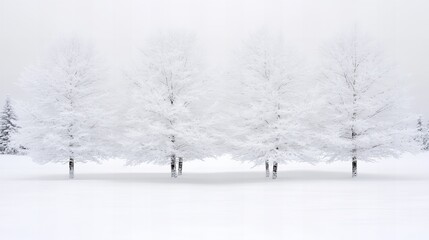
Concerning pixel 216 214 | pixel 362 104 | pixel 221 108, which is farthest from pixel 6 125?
pixel 216 214

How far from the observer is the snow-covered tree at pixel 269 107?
27.1m

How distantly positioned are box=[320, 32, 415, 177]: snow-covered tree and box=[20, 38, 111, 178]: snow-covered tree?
1537cm

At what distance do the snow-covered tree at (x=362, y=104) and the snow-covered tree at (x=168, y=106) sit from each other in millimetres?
8470

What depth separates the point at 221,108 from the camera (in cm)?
3025

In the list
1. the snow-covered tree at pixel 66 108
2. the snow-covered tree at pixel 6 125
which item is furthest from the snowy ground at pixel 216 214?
the snow-covered tree at pixel 6 125

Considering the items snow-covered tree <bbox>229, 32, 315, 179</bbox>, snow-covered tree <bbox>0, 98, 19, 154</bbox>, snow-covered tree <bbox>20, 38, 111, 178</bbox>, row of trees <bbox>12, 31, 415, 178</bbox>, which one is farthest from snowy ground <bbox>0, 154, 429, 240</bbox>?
snow-covered tree <bbox>0, 98, 19, 154</bbox>

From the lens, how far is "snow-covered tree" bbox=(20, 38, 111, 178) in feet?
94.6

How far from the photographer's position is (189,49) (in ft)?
96.7

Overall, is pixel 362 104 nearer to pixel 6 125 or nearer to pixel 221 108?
pixel 221 108

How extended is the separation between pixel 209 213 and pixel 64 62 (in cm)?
2032

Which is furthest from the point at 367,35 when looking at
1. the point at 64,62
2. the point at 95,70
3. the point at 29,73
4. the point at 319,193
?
the point at 29,73

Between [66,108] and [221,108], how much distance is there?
34.5 feet

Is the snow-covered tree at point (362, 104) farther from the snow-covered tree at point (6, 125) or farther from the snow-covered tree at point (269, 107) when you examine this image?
the snow-covered tree at point (6, 125)

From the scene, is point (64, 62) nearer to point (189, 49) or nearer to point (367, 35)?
point (189, 49)
